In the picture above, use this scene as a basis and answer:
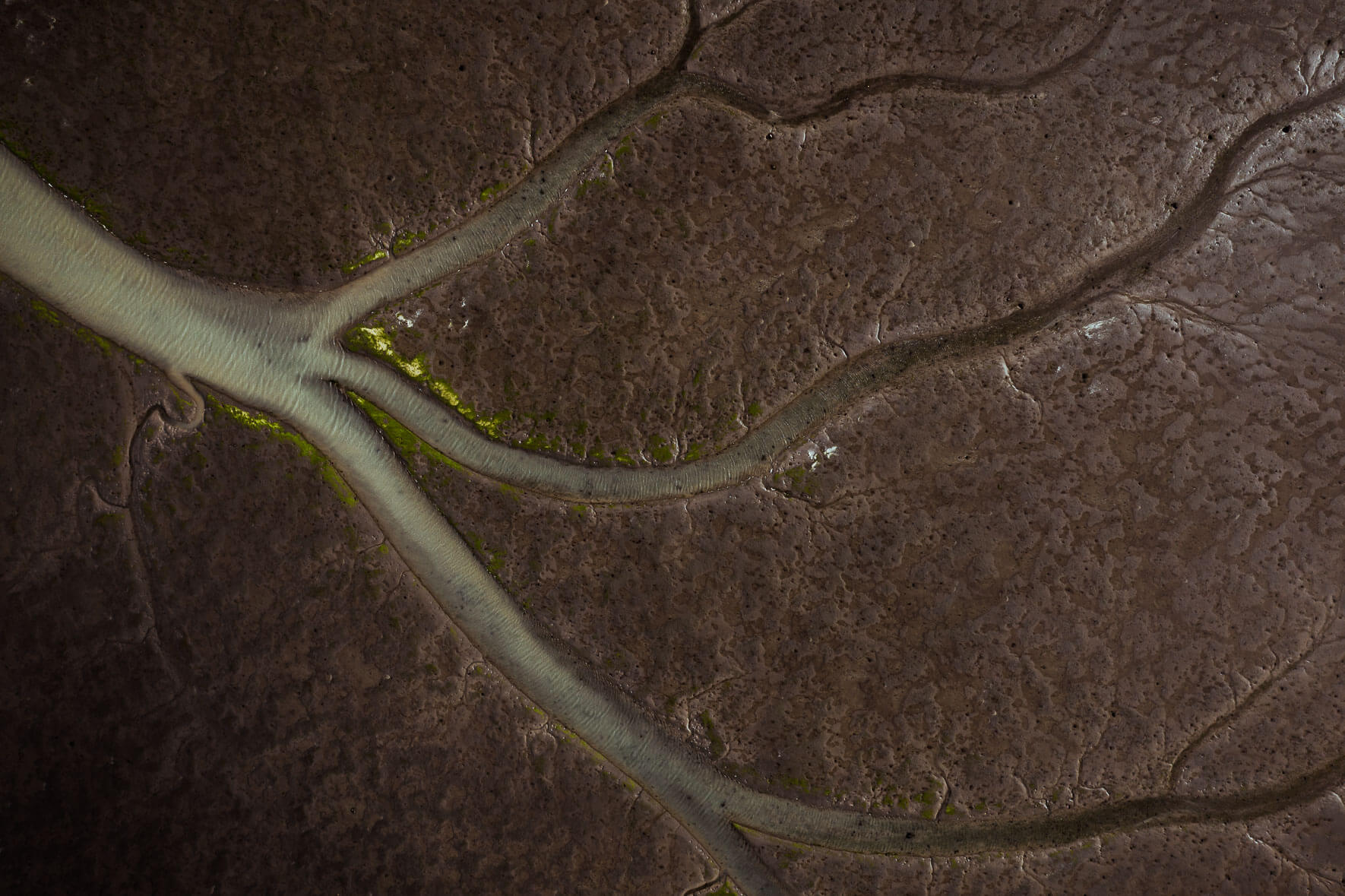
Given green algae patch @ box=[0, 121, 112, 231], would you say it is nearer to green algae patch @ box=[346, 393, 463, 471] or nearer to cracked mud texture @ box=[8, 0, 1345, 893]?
cracked mud texture @ box=[8, 0, 1345, 893]

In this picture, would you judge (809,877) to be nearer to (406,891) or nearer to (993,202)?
(406,891)

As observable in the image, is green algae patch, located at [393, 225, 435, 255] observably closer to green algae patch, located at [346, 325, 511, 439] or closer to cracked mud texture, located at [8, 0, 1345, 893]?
cracked mud texture, located at [8, 0, 1345, 893]

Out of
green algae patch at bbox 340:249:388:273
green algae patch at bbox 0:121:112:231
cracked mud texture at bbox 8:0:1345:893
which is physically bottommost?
cracked mud texture at bbox 8:0:1345:893

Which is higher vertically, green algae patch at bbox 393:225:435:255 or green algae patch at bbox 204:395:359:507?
green algae patch at bbox 393:225:435:255

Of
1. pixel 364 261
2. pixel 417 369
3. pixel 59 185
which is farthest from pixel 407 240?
pixel 59 185

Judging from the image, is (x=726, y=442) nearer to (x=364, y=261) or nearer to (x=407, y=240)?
(x=407, y=240)

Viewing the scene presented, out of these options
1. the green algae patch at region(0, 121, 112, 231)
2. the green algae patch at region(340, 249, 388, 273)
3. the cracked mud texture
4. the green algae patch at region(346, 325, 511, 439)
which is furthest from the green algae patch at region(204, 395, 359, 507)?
the green algae patch at region(0, 121, 112, 231)

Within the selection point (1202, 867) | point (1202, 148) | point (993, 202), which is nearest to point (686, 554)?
point (993, 202)

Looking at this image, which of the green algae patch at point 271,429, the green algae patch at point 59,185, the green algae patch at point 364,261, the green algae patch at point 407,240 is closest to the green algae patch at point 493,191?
the green algae patch at point 407,240

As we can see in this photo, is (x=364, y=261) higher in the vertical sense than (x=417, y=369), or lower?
higher
